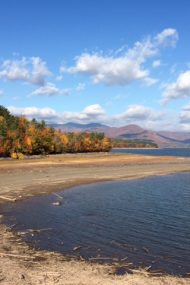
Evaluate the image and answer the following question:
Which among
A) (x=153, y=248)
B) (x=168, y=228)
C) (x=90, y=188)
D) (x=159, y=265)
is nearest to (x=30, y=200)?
(x=90, y=188)

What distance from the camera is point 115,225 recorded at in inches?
1180

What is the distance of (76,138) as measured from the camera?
180 metres

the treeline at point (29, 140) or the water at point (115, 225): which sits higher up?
the treeline at point (29, 140)

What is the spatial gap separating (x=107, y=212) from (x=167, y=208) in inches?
241

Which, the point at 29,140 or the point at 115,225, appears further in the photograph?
the point at 29,140

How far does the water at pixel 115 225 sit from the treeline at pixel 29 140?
236ft

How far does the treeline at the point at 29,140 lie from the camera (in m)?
118

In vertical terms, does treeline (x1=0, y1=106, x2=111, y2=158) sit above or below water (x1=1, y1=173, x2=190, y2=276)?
above

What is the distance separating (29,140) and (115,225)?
98.8m

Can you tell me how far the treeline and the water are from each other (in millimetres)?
72035

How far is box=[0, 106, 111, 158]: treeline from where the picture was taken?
11770 cm

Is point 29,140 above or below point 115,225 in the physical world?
above

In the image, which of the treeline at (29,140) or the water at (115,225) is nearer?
the water at (115,225)

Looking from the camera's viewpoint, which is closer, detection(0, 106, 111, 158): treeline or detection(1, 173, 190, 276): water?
detection(1, 173, 190, 276): water
